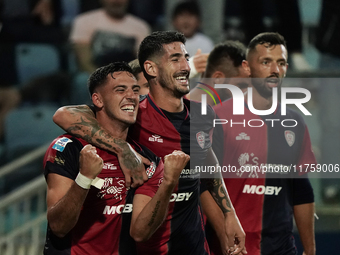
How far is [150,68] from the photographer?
330 centimetres

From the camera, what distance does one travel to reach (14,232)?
18.2ft

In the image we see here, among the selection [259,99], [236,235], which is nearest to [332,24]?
[259,99]

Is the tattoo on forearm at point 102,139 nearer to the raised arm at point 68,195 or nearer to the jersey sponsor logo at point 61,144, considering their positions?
the jersey sponsor logo at point 61,144

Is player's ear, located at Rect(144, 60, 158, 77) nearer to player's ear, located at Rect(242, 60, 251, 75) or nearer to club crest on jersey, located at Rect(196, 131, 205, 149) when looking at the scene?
club crest on jersey, located at Rect(196, 131, 205, 149)

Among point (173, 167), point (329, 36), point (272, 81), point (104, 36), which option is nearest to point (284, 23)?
point (329, 36)

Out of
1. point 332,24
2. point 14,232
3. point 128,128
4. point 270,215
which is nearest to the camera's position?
point 128,128

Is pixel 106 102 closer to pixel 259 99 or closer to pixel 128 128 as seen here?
pixel 128 128

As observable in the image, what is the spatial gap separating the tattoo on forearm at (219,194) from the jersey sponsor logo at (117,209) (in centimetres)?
76

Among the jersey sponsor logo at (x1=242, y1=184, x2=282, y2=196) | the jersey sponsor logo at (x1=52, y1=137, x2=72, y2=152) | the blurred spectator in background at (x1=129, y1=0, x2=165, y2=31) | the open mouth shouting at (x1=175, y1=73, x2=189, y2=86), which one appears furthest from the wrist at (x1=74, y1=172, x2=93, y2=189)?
the blurred spectator in background at (x1=129, y1=0, x2=165, y2=31)

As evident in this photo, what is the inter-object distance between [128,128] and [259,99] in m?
1.16

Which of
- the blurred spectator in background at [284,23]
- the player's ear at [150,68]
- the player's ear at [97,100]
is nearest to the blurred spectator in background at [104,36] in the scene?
the blurred spectator in background at [284,23]

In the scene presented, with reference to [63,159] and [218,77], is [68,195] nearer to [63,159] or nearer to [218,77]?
[63,159]

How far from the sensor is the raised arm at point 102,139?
9.25 ft

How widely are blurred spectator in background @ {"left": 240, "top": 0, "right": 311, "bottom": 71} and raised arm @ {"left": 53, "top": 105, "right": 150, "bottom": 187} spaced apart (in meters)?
4.11
